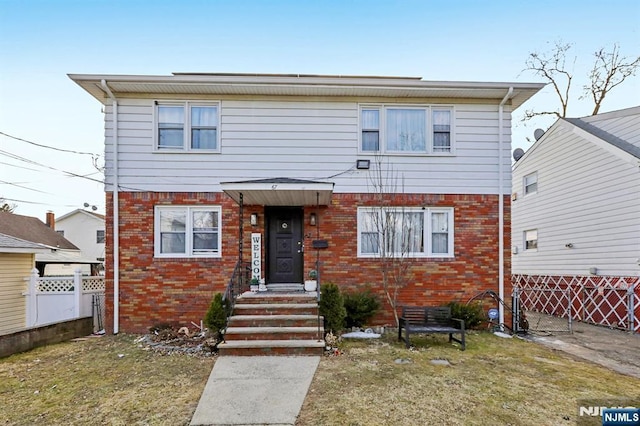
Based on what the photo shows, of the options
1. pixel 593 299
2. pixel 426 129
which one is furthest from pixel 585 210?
pixel 426 129

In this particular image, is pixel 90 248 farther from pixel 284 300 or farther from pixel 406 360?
pixel 406 360

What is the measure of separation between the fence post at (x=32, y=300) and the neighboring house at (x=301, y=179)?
3.89m

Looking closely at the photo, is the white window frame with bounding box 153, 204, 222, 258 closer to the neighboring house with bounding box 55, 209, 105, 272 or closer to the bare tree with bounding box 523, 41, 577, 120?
the bare tree with bounding box 523, 41, 577, 120

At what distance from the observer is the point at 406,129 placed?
8.92 m

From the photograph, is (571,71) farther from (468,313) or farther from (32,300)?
(32,300)

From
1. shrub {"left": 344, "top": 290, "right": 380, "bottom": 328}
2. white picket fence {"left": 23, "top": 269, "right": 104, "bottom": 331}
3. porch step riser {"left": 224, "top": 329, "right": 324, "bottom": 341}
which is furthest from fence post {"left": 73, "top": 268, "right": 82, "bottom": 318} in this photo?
shrub {"left": 344, "top": 290, "right": 380, "bottom": 328}

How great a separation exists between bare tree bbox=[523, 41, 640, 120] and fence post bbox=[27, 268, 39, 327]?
22.1 m

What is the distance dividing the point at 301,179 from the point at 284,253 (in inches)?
76.5

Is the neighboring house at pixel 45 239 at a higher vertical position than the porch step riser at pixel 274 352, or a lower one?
higher

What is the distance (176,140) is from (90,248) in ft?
83.3

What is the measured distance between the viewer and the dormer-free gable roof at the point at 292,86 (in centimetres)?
805

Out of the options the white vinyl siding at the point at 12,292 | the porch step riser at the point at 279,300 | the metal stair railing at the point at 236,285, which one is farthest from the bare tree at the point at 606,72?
the white vinyl siding at the point at 12,292

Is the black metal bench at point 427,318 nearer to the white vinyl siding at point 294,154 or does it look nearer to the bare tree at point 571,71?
the white vinyl siding at point 294,154

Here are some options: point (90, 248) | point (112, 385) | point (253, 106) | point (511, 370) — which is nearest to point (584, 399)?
point (511, 370)
